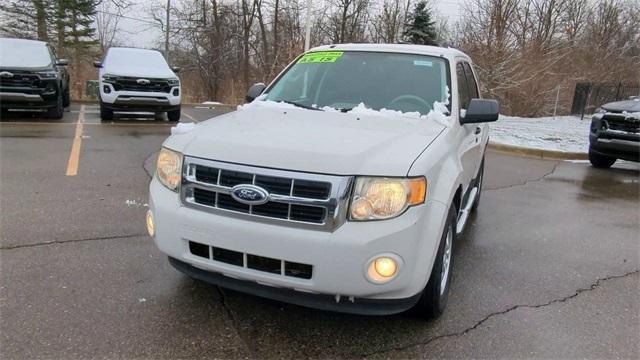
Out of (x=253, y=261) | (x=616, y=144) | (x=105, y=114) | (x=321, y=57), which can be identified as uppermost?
(x=321, y=57)

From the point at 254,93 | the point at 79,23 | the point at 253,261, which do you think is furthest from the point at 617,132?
the point at 79,23

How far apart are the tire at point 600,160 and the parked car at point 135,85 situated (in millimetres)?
9147

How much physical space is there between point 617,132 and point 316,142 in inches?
325

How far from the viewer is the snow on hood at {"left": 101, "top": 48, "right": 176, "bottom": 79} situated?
11695 millimetres

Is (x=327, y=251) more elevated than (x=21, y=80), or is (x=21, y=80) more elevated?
(x=21, y=80)

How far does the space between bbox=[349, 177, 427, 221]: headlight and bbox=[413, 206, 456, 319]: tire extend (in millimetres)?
468

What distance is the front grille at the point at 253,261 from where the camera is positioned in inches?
102

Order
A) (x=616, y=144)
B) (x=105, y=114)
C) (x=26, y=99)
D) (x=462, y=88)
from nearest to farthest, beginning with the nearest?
(x=462, y=88)
(x=616, y=144)
(x=26, y=99)
(x=105, y=114)

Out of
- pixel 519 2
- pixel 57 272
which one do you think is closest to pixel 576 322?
pixel 57 272

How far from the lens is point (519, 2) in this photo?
24.5 metres

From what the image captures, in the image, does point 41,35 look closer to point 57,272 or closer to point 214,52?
point 214,52

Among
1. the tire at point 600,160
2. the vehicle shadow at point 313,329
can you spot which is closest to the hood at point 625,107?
the tire at point 600,160

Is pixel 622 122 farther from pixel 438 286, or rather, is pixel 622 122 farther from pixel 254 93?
pixel 438 286

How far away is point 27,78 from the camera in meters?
10.6
